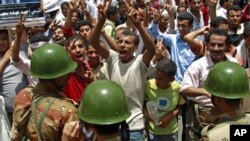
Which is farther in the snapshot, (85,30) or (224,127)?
(85,30)

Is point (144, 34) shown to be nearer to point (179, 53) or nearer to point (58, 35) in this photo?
point (179, 53)

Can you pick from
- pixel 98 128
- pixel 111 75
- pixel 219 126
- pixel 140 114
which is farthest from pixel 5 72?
pixel 219 126

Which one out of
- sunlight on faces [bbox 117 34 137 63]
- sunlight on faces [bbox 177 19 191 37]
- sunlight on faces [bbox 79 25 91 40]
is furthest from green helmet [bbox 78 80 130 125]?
sunlight on faces [bbox 79 25 91 40]

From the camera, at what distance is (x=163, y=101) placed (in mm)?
4621

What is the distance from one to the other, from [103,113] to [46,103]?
728 millimetres

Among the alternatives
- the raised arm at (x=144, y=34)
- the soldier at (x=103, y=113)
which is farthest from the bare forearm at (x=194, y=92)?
the soldier at (x=103, y=113)

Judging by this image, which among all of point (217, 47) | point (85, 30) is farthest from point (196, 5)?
point (217, 47)

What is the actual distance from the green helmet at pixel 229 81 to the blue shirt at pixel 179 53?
102 inches

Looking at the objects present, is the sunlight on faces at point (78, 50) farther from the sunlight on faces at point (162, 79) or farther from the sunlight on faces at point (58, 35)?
the sunlight on faces at point (58, 35)

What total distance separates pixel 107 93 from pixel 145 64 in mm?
1729

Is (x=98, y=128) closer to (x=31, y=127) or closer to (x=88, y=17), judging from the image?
(x=31, y=127)

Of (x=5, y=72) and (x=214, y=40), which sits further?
(x=5, y=72)

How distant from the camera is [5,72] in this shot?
481 centimetres

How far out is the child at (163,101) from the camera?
4.59 meters
